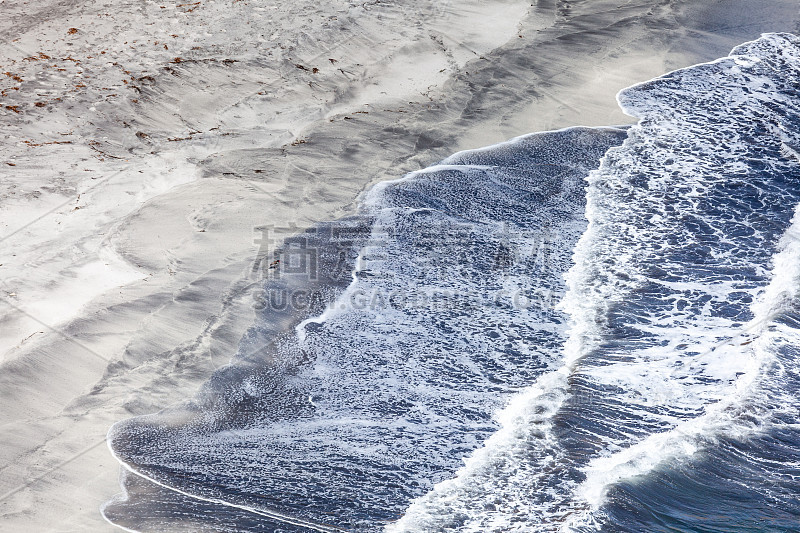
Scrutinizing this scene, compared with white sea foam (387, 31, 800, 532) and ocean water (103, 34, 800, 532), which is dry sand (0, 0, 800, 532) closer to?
ocean water (103, 34, 800, 532)

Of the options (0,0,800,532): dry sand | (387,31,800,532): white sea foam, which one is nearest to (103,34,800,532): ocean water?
(387,31,800,532): white sea foam

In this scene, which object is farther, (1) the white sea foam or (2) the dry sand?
(2) the dry sand

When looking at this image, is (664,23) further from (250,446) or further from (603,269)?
(250,446)

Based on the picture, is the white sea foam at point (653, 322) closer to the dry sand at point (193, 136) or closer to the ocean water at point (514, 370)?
the ocean water at point (514, 370)

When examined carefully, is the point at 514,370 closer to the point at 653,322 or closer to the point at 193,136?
the point at 653,322

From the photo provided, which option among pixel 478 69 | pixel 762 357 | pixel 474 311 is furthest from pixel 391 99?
pixel 762 357

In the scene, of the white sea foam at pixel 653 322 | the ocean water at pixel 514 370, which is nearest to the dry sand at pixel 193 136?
the ocean water at pixel 514 370
